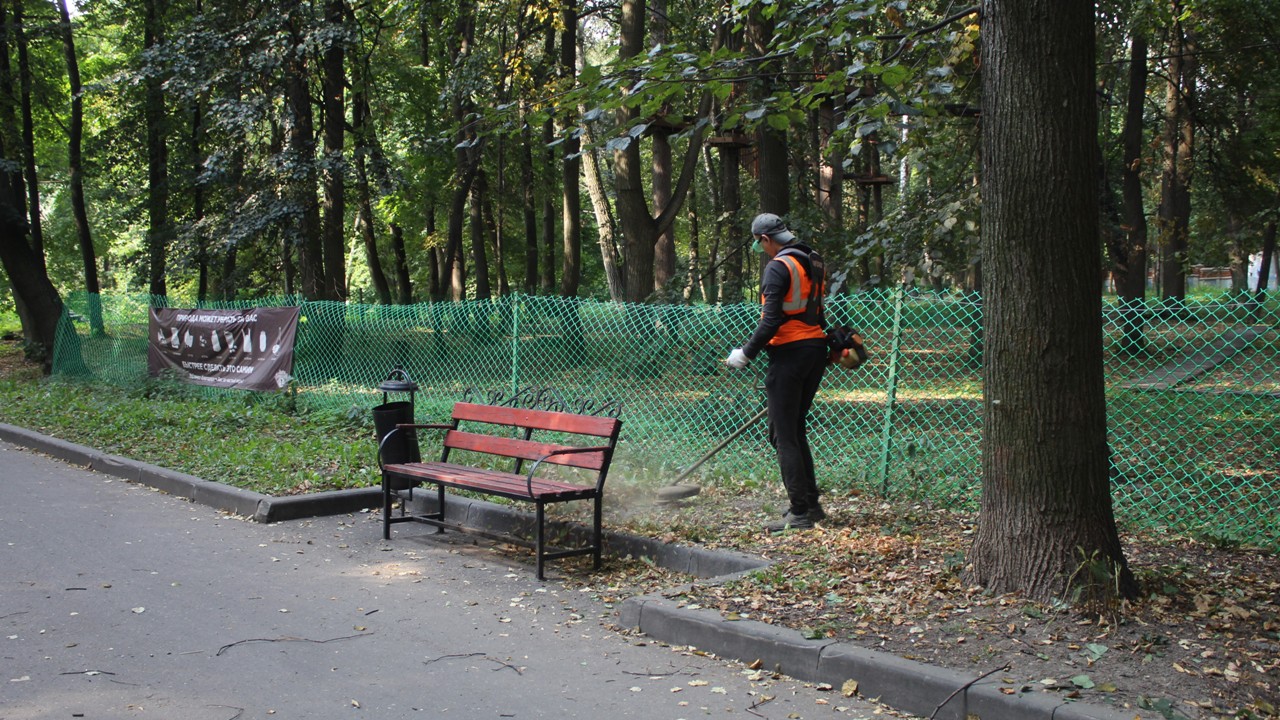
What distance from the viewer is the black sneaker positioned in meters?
6.64

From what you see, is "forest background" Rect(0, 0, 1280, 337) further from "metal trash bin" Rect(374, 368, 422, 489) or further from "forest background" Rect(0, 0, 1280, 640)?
"metal trash bin" Rect(374, 368, 422, 489)

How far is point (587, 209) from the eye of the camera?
137 feet

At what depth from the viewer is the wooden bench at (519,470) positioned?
247 inches

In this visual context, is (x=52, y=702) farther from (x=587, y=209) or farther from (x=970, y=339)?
(x=587, y=209)

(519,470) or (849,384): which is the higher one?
(849,384)

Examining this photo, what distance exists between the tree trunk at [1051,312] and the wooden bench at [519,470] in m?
2.48

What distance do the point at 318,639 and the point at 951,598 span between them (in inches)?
124

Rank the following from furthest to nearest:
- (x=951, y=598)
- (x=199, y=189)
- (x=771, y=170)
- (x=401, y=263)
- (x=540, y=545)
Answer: (x=401, y=263) < (x=199, y=189) < (x=771, y=170) < (x=540, y=545) < (x=951, y=598)

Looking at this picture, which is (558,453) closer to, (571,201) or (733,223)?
(733,223)

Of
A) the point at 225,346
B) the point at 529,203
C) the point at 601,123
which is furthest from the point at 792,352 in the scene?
the point at 529,203

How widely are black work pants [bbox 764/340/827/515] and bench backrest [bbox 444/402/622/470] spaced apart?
103 cm

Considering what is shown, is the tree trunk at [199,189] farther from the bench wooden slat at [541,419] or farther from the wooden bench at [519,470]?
the bench wooden slat at [541,419]

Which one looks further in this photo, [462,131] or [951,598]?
[462,131]

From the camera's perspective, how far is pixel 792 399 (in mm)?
6559
